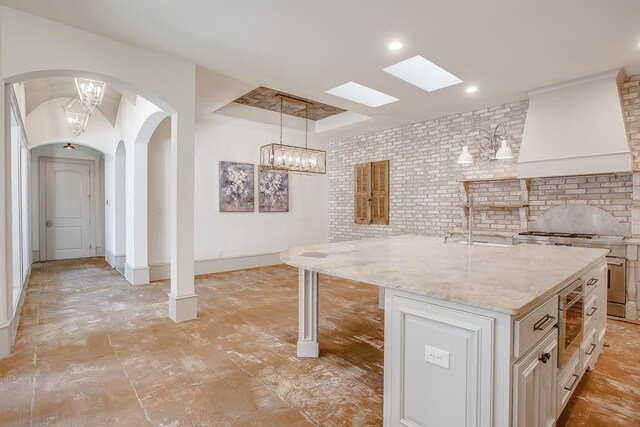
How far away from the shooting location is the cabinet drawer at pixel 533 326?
1279 mm

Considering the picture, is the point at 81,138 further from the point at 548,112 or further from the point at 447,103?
the point at 548,112

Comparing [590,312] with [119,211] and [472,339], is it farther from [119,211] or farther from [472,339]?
[119,211]

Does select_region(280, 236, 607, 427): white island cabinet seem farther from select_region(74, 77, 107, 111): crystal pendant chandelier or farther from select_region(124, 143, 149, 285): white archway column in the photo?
select_region(124, 143, 149, 285): white archway column

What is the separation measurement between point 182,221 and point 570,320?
3511 mm

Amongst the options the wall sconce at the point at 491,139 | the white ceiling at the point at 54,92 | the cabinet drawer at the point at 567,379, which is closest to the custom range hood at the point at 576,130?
the wall sconce at the point at 491,139

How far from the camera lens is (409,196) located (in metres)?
6.34

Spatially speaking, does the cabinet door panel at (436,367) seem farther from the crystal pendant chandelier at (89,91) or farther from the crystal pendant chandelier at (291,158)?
the crystal pendant chandelier at (89,91)

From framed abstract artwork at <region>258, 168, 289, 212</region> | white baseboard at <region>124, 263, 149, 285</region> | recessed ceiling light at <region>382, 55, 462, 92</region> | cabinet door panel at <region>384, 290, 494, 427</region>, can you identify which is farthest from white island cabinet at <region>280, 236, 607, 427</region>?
framed abstract artwork at <region>258, 168, 289, 212</region>

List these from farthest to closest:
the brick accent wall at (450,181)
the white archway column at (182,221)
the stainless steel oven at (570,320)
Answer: the brick accent wall at (450,181)
the white archway column at (182,221)
the stainless steel oven at (570,320)

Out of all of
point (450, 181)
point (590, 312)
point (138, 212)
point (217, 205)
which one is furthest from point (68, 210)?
point (590, 312)

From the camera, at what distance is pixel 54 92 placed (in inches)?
223

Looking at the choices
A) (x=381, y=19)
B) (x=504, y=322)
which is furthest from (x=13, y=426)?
(x=381, y=19)

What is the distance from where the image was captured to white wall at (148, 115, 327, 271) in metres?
5.81

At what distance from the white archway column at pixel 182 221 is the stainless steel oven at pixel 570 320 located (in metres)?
3.40
